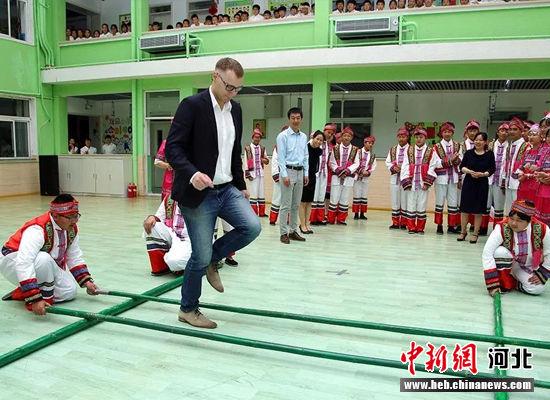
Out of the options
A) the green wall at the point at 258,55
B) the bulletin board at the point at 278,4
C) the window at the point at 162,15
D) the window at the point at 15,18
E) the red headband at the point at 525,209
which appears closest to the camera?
the red headband at the point at 525,209

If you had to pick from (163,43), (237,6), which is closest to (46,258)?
(163,43)

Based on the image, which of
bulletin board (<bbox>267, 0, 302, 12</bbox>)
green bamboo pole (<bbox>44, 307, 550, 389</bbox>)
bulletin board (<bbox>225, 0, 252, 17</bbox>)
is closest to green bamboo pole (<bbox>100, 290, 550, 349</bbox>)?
green bamboo pole (<bbox>44, 307, 550, 389</bbox>)

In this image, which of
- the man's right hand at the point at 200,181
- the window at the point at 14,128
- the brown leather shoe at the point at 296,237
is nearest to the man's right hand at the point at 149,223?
the man's right hand at the point at 200,181

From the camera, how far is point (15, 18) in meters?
11.2

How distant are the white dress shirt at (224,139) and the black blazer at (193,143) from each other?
3 centimetres

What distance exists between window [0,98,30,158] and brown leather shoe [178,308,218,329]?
33.3 feet

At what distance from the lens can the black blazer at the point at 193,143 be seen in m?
2.59

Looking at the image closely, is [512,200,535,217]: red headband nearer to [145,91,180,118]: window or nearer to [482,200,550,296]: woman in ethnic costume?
[482,200,550,296]: woman in ethnic costume

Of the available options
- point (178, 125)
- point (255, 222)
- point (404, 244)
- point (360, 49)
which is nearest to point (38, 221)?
point (178, 125)

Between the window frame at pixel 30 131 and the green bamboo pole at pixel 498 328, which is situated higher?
the window frame at pixel 30 131

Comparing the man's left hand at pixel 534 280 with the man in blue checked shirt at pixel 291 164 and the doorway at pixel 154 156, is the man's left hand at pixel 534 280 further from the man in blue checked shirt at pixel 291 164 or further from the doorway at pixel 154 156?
the doorway at pixel 154 156

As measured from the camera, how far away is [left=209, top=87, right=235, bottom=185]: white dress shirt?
269 cm

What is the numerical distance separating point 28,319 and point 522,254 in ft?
11.4

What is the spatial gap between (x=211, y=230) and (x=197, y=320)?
57cm
